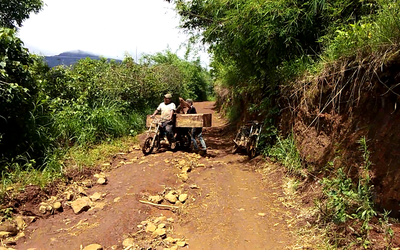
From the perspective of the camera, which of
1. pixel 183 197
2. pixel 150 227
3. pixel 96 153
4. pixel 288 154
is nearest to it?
pixel 150 227

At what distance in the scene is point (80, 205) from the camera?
15.8 feet

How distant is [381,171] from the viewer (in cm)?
344

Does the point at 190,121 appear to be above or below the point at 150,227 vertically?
above

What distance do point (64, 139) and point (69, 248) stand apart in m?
3.99

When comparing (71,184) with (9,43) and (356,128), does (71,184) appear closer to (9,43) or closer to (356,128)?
(9,43)

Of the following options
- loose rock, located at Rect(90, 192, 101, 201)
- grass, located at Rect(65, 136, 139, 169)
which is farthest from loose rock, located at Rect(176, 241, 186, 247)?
grass, located at Rect(65, 136, 139, 169)

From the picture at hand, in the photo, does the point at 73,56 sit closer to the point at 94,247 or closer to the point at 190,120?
the point at 190,120

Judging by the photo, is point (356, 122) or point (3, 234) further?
Result: point (356, 122)

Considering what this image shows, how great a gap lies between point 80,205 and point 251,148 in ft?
15.0

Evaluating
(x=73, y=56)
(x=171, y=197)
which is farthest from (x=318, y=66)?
(x=73, y=56)

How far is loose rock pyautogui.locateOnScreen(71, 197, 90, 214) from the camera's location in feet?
15.5

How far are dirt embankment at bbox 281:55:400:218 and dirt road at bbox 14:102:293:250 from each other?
124 cm

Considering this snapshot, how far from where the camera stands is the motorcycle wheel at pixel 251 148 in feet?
24.8

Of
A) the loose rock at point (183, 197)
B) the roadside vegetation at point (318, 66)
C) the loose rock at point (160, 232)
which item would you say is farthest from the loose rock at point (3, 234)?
the roadside vegetation at point (318, 66)
